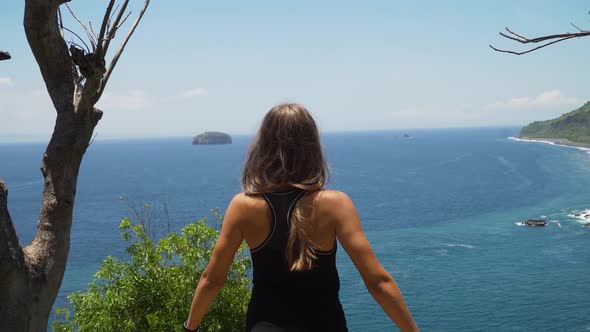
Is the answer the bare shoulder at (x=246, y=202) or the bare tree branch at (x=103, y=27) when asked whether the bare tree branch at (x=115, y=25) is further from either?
the bare shoulder at (x=246, y=202)

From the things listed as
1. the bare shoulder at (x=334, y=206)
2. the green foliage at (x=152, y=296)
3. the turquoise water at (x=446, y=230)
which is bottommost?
the turquoise water at (x=446, y=230)

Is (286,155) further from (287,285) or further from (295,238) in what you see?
(287,285)

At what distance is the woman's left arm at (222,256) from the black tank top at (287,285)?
0.10 metres

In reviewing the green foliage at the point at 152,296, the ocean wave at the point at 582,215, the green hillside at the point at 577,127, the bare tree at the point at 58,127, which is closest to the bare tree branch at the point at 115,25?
the bare tree at the point at 58,127

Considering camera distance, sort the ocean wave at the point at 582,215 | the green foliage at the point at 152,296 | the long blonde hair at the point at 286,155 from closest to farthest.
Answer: the long blonde hair at the point at 286,155, the green foliage at the point at 152,296, the ocean wave at the point at 582,215

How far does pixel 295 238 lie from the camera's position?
229 cm

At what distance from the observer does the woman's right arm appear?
7.47 feet

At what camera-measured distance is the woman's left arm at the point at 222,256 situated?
7.71ft

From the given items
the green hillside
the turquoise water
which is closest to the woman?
the turquoise water

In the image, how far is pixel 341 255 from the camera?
5194 cm

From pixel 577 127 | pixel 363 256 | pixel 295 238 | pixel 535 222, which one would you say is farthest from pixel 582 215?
pixel 577 127

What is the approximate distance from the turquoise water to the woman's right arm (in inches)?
13.7

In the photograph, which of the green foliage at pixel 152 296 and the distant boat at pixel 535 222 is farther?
the distant boat at pixel 535 222

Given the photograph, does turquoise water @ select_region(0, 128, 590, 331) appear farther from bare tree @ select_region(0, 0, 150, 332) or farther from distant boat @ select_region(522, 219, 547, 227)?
bare tree @ select_region(0, 0, 150, 332)
